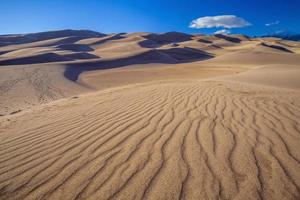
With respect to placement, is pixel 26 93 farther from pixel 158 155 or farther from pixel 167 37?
pixel 167 37

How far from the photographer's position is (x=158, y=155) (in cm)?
300

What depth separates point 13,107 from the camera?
7820 mm

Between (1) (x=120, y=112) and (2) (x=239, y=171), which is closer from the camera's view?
(2) (x=239, y=171)

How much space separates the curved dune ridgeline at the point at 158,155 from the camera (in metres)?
2.34

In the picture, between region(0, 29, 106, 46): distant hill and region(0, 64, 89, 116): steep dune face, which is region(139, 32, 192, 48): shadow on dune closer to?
region(0, 29, 106, 46): distant hill

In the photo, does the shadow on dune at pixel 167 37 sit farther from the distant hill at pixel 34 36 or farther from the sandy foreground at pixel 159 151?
the sandy foreground at pixel 159 151

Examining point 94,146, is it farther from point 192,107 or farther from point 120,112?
point 192,107

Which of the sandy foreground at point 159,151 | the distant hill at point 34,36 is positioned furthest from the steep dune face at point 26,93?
the distant hill at point 34,36

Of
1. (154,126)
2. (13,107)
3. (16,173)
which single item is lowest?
(13,107)

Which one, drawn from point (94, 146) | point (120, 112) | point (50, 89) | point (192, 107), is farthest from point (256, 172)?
point (50, 89)

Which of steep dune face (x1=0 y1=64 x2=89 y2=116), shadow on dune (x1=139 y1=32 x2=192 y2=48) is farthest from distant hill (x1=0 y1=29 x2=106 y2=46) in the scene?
steep dune face (x1=0 y1=64 x2=89 y2=116)

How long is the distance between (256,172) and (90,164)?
6.58ft

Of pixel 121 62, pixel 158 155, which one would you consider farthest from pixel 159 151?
pixel 121 62

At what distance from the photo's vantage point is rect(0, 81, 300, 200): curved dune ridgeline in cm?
234
